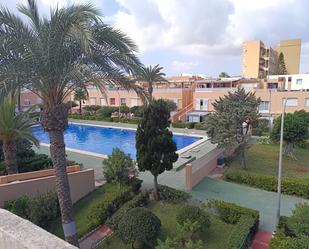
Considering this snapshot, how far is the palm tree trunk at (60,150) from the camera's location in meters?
9.85

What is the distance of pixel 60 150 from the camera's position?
1030 cm

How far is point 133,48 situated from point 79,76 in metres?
2.36

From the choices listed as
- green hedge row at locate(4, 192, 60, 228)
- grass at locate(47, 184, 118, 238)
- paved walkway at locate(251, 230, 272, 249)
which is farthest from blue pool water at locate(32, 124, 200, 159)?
paved walkway at locate(251, 230, 272, 249)

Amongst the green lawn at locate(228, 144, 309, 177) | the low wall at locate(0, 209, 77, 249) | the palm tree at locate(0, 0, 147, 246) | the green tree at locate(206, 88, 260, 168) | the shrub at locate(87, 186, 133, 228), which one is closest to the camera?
the low wall at locate(0, 209, 77, 249)

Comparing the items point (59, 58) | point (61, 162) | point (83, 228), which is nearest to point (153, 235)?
point (83, 228)

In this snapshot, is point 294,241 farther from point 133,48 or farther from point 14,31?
point 14,31

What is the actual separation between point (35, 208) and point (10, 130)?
5.22 metres

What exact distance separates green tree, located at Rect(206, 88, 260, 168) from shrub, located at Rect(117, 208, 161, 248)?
1099cm

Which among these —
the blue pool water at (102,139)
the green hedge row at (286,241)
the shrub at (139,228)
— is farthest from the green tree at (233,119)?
the shrub at (139,228)

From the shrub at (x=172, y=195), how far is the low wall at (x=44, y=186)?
441 centimetres

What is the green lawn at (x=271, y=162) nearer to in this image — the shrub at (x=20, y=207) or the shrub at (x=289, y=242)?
the shrub at (x=289, y=242)

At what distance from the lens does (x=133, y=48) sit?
10.1m

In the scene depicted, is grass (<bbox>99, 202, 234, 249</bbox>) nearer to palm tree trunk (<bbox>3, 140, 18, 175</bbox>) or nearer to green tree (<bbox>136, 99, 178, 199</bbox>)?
green tree (<bbox>136, 99, 178, 199</bbox>)

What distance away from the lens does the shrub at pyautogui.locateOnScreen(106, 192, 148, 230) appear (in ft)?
40.5
